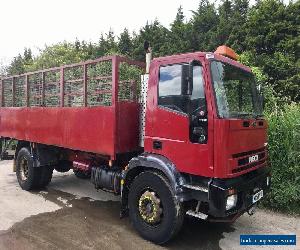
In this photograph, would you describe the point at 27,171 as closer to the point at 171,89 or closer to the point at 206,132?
the point at 171,89

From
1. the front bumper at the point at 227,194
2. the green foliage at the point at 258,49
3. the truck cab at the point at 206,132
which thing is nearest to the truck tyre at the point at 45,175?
the green foliage at the point at 258,49

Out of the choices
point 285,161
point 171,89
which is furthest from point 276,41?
point 171,89

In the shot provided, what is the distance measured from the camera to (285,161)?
6801 mm

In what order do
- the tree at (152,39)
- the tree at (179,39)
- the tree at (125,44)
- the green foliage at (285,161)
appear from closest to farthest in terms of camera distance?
the green foliage at (285,161) → the tree at (179,39) → the tree at (152,39) → the tree at (125,44)

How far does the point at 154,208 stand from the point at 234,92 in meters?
2.09

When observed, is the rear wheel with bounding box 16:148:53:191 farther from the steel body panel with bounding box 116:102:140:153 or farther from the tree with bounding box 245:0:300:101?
the tree with bounding box 245:0:300:101

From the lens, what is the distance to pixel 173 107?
4758 mm

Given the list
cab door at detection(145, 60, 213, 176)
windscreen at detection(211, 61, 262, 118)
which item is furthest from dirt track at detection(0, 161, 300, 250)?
windscreen at detection(211, 61, 262, 118)

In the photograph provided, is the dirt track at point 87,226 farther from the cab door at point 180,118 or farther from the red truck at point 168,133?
the cab door at point 180,118

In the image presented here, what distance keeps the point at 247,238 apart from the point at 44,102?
484 cm

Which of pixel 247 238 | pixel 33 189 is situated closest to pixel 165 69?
pixel 247 238

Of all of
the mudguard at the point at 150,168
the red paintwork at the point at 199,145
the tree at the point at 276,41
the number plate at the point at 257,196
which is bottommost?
the number plate at the point at 257,196

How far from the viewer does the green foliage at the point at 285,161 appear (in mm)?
6508

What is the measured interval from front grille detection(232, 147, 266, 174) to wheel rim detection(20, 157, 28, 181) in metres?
5.26
